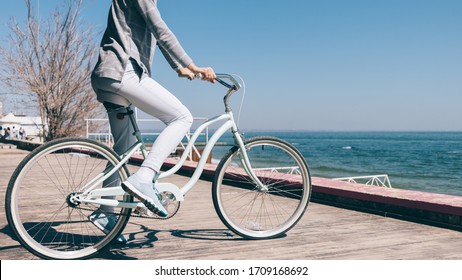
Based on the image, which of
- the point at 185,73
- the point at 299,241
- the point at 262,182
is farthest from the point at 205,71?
the point at 299,241

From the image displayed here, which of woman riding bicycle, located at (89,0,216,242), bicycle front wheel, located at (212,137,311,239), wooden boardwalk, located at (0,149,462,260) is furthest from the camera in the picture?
bicycle front wheel, located at (212,137,311,239)

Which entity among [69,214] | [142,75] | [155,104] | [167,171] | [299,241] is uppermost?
[142,75]

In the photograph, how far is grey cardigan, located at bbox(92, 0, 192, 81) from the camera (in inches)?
121

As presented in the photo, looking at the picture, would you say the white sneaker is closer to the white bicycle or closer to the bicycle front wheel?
the white bicycle

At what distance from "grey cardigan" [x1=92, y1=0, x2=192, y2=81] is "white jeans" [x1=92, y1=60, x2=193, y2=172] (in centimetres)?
6

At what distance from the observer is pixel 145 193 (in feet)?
10.2

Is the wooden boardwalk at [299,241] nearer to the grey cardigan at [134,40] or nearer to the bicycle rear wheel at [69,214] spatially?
the bicycle rear wheel at [69,214]

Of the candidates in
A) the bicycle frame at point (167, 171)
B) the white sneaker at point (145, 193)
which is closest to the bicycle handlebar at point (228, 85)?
the bicycle frame at point (167, 171)

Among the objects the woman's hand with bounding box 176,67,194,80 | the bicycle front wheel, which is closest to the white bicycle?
the bicycle front wheel

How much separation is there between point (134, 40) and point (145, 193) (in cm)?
90

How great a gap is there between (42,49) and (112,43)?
21456 mm

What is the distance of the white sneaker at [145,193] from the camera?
307 cm

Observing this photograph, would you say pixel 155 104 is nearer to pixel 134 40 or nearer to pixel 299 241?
pixel 134 40
